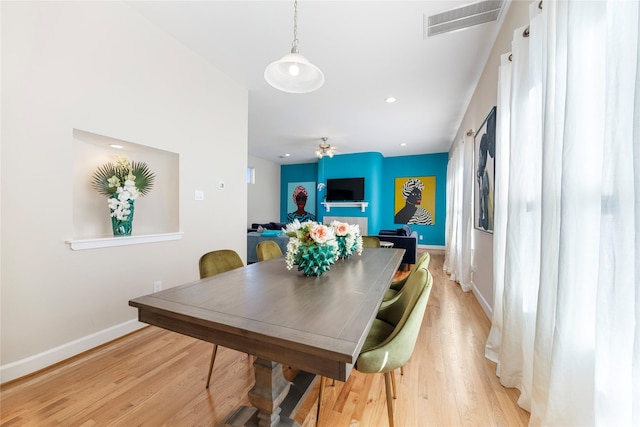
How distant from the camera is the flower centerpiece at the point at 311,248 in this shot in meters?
1.45

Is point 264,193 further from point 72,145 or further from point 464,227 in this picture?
point 72,145

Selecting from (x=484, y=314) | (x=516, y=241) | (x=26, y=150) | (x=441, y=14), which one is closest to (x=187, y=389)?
(x=26, y=150)

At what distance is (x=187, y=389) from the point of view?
1.59 meters

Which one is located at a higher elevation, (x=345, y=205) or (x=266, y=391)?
(x=345, y=205)

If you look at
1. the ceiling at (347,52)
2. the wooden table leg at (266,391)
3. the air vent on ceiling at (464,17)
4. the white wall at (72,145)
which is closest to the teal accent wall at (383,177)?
the ceiling at (347,52)

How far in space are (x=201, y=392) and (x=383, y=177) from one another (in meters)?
7.29

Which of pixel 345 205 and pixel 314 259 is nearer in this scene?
pixel 314 259

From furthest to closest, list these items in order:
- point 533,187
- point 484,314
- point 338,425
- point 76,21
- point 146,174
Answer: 1. point 484,314
2. point 146,174
3. point 76,21
4. point 533,187
5. point 338,425

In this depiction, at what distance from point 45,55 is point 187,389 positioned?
95.5 inches

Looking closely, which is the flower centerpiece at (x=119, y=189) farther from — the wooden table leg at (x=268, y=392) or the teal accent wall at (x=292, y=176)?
the teal accent wall at (x=292, y=176)

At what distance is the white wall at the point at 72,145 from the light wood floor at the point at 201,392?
0.30 metres

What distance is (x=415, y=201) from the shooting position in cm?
757

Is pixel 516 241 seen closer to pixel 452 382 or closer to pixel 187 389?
pixel 452 382

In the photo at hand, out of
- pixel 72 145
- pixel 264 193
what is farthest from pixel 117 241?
pixel 264 193
